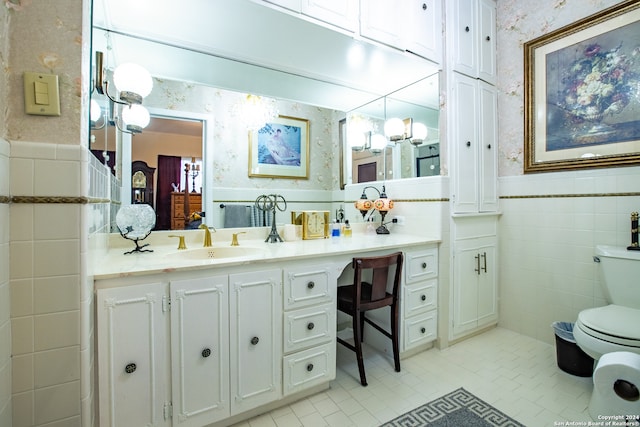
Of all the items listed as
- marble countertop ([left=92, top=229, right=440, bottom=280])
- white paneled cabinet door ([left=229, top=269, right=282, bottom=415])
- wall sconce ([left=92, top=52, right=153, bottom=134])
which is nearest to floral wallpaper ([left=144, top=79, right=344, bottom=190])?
wall sconce ([left=92, top=52, right=153, bottom=134])

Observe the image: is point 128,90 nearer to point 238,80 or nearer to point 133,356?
point 238,80

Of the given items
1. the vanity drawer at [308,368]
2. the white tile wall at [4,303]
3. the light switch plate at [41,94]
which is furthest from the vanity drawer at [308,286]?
the light switch plate at [41,94]

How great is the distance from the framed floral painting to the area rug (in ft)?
5.76

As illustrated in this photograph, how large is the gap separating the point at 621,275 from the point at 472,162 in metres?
1.14

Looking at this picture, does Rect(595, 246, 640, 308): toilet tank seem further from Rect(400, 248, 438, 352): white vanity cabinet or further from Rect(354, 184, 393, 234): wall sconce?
Rect(354, 184, 393, 234): wall sconce

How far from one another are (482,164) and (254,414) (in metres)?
2.37

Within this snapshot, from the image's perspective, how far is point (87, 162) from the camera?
3.15ft

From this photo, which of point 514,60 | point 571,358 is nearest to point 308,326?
point 571,358

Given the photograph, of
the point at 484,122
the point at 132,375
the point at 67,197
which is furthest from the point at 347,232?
the point at 67,197

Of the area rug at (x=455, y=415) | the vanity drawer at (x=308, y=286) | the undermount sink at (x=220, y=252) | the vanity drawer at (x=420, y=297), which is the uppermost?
the undermount sink at (x=220, y=252)

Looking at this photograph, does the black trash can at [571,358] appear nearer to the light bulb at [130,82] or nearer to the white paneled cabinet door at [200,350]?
the white paneled cabinet door at [200,350]

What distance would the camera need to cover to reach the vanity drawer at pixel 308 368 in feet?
4.96

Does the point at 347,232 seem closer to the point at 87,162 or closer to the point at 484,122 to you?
the point at 484,122

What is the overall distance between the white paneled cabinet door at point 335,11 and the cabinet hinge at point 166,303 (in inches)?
63.0
